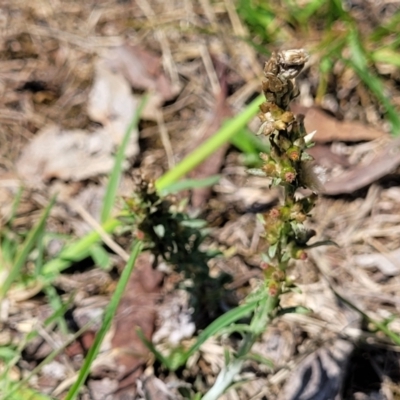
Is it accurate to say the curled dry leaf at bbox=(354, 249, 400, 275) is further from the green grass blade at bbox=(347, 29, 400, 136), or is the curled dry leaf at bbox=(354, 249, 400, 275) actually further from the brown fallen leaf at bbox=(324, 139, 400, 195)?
the green grass blade at bbox=(347, 29, 400, 136)

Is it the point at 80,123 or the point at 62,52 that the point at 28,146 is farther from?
the point at 62,52

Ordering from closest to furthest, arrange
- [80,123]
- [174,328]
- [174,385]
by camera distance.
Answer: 1. [174,385]
2. [174,328]
3. [80,123]

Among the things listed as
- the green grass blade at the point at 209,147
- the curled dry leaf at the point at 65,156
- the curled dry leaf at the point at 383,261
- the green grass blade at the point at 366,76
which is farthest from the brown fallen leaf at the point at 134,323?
the green grass blade at the point at 366,76

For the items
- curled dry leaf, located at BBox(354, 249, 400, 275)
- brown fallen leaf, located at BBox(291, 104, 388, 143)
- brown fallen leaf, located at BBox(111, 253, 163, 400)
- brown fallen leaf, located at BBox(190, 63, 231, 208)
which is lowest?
curled dry leaf, located at BBox(354, 249, 400, 275)

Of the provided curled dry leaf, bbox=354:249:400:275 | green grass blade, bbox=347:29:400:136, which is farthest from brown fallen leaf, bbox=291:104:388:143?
curled dry leaf, bbox=354:249:400:275

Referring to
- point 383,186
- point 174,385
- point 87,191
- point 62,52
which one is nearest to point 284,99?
point 174,385

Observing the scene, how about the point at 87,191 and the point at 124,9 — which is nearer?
the point at 87,191

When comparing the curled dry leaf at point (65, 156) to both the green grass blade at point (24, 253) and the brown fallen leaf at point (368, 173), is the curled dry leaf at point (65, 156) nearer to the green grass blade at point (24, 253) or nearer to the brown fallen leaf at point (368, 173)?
the green grass blade at point (24, 253)
